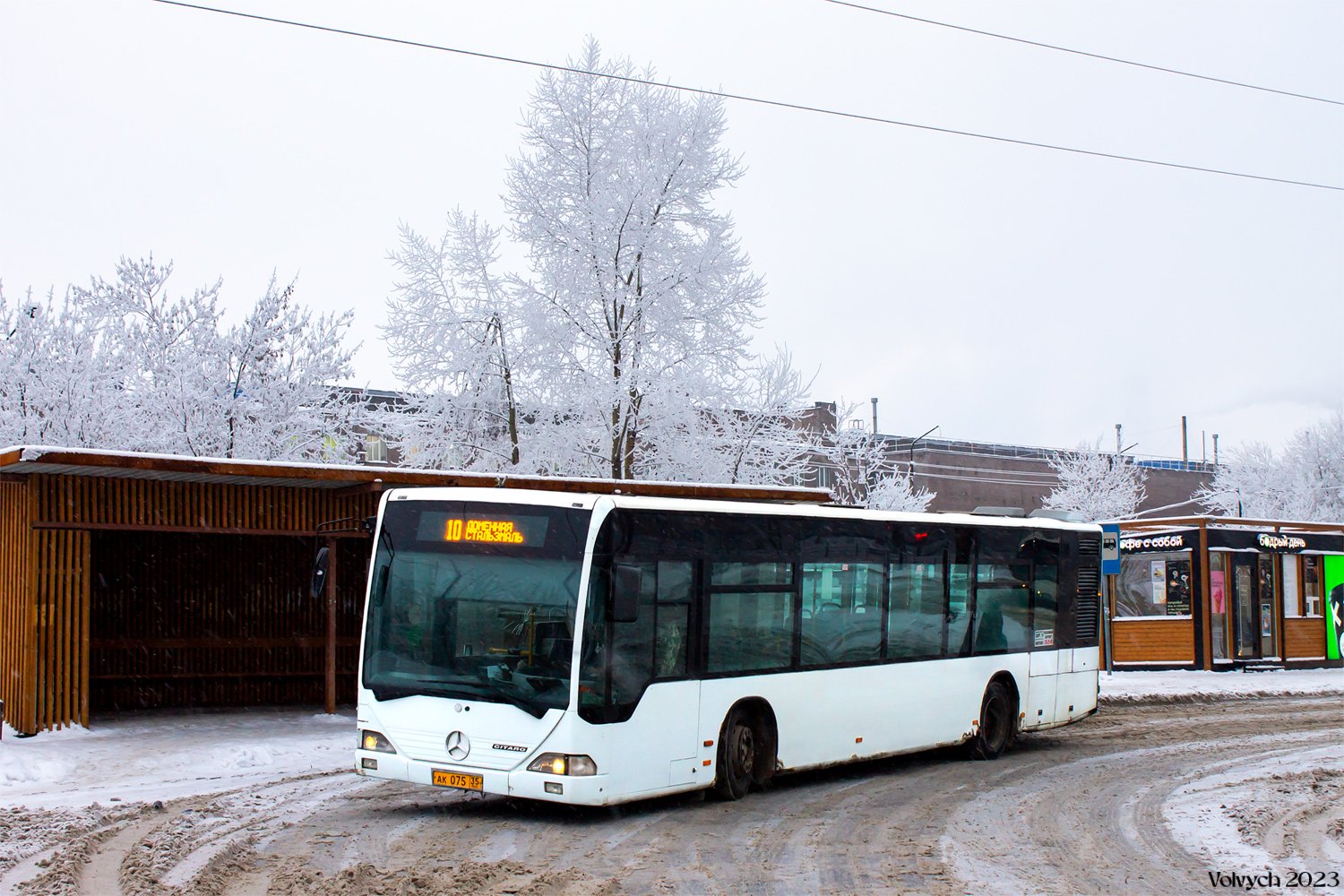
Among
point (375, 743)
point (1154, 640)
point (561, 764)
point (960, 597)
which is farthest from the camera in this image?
point (1154, 640)

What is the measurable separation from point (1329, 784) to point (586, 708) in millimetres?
7378

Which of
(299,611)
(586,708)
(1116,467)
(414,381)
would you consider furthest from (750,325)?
(1116,467)

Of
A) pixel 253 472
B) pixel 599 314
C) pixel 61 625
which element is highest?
pixel 599 314

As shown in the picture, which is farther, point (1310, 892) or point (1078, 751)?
point (1078, 751)

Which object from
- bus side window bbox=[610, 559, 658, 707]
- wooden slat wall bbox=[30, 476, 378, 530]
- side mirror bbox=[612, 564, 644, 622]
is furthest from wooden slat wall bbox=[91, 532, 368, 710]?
side mirror bbox=[612, 564, 644, 622]

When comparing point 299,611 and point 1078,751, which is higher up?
point 299,611

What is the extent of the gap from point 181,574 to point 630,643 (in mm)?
11005

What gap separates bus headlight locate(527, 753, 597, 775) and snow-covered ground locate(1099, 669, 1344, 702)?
14097mm

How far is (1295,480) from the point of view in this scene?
6259 cm

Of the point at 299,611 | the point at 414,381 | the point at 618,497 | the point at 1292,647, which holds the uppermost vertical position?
the point at 414,381

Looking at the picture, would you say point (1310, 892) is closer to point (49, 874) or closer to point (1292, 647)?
point (49, 874)

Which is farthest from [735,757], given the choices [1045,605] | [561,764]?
[1045,605]

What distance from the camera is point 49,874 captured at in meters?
7.75

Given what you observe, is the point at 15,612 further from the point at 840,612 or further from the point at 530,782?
the point at 840,612
